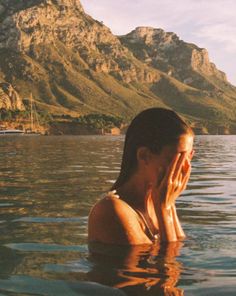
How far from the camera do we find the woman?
15.7ft

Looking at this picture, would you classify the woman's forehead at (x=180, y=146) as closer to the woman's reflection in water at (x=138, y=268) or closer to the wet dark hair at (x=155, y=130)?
the wet dark hair at (x=155, y=130)

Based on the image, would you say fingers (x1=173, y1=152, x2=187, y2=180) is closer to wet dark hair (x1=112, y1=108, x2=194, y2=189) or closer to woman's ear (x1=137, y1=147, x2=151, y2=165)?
wet dark hair (x1=112, y1=108, x2=194, y2=189)

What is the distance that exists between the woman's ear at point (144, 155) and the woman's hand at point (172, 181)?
21cm

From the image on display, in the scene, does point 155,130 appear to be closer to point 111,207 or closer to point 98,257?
point 111,207

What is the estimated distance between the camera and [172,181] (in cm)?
495

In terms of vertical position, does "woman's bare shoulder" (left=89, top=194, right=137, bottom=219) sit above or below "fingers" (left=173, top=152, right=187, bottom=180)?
below

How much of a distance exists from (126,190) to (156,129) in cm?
69

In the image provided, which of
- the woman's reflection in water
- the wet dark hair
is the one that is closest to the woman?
the wet dark hair

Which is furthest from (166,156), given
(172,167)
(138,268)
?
(138,268)

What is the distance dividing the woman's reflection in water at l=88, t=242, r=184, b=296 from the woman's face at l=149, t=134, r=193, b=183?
0.73 metres

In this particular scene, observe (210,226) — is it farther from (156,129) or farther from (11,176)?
(11,176)

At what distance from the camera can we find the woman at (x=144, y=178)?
479cm

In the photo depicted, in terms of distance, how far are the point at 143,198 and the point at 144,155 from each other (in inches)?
18.3

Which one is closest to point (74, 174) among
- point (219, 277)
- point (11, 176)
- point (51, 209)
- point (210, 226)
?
point (11, 176)
